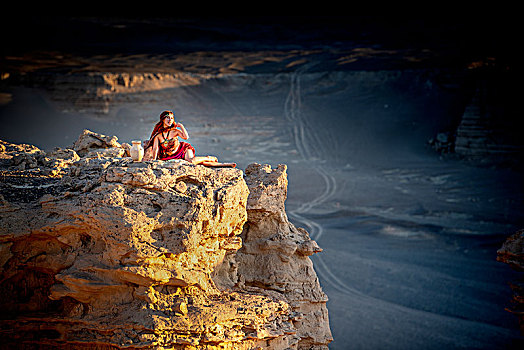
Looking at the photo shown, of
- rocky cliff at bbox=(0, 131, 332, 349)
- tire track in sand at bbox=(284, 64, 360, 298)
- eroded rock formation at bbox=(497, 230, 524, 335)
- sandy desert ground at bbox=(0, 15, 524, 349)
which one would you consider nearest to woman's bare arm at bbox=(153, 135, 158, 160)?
rocky cliff at bbox=(0, 131, 332, 349)

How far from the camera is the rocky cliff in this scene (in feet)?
14.5

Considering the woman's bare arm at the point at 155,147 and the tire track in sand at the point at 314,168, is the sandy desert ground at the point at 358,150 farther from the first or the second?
the woman's bare arm at the point at 155,147

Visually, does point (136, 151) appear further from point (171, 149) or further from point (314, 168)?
point (314, 168)

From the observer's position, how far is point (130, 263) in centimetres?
445

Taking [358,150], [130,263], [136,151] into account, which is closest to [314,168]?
[358,150]

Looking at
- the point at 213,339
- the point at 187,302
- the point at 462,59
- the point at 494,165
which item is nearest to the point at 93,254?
the point at 187,302

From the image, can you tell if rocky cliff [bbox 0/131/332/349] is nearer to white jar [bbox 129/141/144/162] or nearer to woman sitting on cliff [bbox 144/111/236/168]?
white jar [bbox 129/141/144/162]

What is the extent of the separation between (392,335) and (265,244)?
5861 mm

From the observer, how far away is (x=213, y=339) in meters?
4.49

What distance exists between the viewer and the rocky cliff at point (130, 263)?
443 centimetres

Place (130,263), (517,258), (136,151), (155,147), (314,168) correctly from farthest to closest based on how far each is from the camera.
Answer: (314,168)
(517,258)
(155,147)
(136,151)
(130,263)

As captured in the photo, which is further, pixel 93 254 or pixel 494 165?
pixel 494 165

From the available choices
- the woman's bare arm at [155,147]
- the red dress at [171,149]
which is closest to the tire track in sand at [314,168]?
the red dress at [171,149]

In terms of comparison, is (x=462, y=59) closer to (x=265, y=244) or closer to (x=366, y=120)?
(x=366, y=120)
